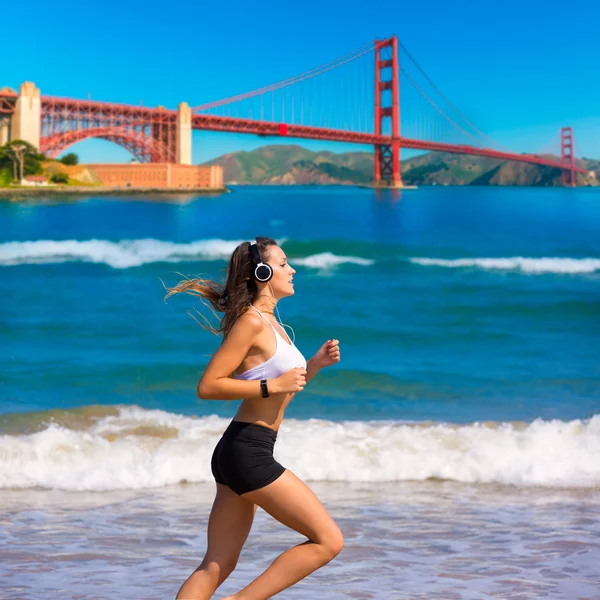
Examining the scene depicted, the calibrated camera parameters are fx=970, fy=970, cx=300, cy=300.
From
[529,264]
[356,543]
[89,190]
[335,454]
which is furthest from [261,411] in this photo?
[89,190]

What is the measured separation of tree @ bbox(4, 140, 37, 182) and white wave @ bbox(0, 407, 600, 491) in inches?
3052

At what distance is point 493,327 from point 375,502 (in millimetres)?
8325

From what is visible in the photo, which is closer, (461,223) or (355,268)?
(355,268)

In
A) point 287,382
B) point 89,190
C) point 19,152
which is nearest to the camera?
point 287,382

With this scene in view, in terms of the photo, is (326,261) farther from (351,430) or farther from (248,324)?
(248,324)

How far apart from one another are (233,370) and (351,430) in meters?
3.86

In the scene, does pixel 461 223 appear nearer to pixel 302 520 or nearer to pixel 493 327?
pixel 493 327

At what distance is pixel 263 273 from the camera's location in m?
2.41

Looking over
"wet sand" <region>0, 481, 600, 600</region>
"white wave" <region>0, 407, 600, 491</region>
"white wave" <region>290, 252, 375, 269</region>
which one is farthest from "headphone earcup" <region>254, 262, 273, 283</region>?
"white wave" <region>290, 252, 375, 269</region>

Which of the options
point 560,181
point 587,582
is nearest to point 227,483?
point 587,582

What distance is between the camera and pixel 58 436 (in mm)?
5699

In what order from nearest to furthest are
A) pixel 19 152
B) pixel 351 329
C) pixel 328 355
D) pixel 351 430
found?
pixel 328 355, pixel 351 430, pixel 351 329, pixel 19 152

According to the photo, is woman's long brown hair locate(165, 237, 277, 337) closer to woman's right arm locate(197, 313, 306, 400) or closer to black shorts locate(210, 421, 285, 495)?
woman's right arm locate(197, 313, 306, 400)

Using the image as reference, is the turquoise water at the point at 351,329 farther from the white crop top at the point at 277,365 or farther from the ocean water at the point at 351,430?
the white crop top at the point at 277,365
